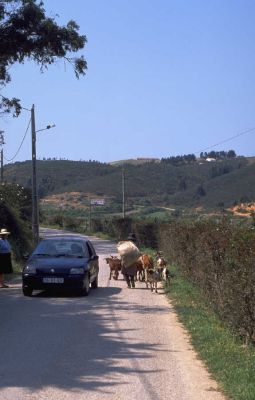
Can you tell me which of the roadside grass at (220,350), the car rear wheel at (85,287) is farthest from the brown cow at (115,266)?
the roadside grass at (220,350)

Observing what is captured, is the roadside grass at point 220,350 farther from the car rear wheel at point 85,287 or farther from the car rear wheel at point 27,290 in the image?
the car rear wheel at point 27,290

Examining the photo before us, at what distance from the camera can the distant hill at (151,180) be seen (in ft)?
136

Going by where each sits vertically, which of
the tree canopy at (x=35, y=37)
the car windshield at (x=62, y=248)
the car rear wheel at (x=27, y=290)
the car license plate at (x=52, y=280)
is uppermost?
the tree canopy at (x=35, y=37)

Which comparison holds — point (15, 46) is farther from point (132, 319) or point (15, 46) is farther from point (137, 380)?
point (137, 380)

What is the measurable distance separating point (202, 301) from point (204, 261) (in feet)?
4.37

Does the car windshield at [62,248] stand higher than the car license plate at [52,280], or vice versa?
the car windshield at [62,248]

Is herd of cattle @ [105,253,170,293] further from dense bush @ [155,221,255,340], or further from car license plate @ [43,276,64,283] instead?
dense bush @ [155,221,255,340]

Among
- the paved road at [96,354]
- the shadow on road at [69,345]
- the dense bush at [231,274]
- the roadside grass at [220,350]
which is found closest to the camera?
the roadside grass at [220,350]

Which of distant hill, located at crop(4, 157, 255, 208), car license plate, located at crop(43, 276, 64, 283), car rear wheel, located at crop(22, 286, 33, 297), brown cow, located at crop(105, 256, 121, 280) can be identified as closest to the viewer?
car license plate, located at crop(43, 276, 64, 283)

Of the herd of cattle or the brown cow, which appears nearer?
the herd of cattle

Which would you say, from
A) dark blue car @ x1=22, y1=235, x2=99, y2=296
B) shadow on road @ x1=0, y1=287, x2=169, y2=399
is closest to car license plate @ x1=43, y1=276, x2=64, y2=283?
dark blue car @ x1=22, y1=235, x2=99, y2=296

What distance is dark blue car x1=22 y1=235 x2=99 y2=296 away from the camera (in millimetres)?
15062

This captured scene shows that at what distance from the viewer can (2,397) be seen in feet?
20.9

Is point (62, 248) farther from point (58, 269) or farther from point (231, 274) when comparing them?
point (231, 274)
